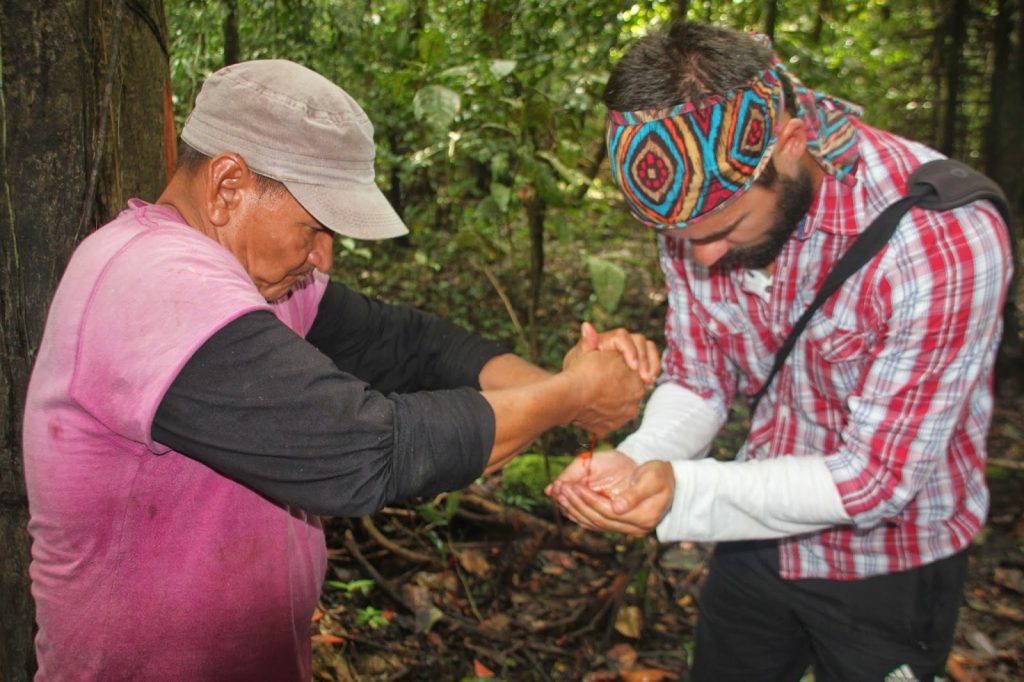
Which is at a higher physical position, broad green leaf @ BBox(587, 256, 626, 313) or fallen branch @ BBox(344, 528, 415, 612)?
broad green leaf @ BBox(587, 256, 626, 313)

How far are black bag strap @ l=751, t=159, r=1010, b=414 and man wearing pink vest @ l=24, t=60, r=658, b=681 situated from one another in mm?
760

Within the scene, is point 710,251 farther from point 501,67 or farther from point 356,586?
point 356,586

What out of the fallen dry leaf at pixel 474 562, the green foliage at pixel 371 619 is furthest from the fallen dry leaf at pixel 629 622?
the green foliage at pixel 371 619

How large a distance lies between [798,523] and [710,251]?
72cm

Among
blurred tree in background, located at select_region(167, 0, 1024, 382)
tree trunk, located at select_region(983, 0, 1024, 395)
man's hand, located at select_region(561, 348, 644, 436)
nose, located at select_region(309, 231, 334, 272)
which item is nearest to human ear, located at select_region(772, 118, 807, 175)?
man's hand, located at select_region(561, 348, 644, 436)

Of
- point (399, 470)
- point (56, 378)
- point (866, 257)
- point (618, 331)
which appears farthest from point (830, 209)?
point (56, 378)

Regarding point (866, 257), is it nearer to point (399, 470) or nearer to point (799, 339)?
point (799, 339)

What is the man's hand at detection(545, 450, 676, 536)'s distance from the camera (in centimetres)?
200

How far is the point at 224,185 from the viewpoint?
1.64 metres

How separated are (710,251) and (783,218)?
0.19 m

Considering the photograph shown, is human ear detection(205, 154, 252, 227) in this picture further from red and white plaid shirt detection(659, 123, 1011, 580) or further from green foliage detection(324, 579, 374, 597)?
green foliage detection(324, 579, 374, 597)

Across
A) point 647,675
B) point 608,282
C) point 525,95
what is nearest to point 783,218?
point 608,282

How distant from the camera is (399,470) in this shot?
153 centimetres

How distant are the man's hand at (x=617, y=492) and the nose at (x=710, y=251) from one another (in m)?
0.54
